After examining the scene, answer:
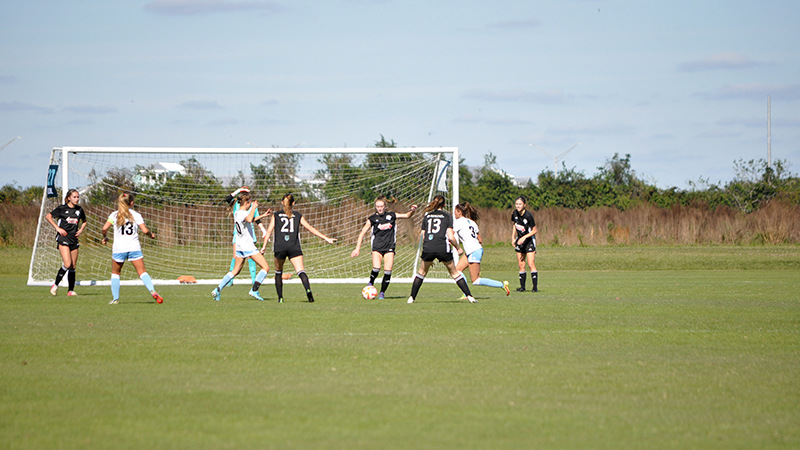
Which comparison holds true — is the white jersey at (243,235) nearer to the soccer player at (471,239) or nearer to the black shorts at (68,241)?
the black shorts at (68,241)

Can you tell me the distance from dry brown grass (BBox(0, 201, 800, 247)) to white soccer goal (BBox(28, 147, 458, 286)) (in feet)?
43.7

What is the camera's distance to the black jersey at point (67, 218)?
639 inches

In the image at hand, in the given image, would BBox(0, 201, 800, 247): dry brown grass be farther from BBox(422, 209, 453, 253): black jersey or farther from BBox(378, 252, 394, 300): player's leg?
BBox(422, 209, 453, 253): black jersey

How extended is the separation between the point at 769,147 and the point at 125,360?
6868 cm

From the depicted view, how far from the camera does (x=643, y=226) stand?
133 feet

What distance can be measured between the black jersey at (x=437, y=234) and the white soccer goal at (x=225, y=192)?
6054mm

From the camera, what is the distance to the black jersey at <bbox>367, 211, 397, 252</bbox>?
50.9 feet

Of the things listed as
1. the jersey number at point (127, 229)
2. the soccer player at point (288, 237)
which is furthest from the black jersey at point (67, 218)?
the soccer player at point (288, 237)

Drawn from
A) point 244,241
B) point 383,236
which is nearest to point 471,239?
point 383,236

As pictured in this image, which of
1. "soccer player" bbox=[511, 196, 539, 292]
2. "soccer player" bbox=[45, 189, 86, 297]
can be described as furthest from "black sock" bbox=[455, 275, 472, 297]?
"soccer player" bbox=[45, 189, 86, 297]

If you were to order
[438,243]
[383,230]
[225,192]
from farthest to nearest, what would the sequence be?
1. [225,192]
2. [383,230]
3. [438,243]

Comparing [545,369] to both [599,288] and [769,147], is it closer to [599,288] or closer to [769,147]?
[599,288]

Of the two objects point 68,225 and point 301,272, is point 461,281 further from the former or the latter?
point 68,225

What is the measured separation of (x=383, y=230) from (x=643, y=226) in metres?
28.1
